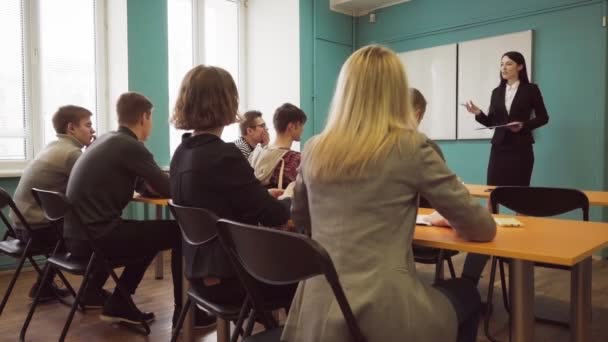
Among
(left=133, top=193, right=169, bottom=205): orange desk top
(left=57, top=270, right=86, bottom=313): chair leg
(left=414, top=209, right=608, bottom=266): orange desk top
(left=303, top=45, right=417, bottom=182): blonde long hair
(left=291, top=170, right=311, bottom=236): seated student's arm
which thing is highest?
(left=303, top=45, right=417, bottom=182): blonde long hair

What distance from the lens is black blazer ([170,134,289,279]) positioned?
65.3 inches

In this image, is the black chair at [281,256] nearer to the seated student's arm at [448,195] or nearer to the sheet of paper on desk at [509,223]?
the seated student's arm at [448,195]

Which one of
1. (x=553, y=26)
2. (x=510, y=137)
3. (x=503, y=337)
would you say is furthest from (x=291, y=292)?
(x=553, y=26)

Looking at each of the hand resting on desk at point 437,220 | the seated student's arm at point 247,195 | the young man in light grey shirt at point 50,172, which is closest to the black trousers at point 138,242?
the young man in light grey shirt at point 50,172

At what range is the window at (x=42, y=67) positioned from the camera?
13.6 ft

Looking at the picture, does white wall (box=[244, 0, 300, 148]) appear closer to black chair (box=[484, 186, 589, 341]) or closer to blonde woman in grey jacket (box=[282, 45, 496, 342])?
black chair (box=[484, 186, 589, 341])

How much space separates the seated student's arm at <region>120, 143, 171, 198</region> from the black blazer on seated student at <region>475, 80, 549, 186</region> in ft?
8.01

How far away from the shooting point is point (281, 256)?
44.6 inches

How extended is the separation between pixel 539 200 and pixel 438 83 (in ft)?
10.3

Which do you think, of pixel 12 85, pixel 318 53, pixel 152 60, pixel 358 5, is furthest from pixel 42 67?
pixel 358 5

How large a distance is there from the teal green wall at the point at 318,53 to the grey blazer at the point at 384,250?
431 centimetres

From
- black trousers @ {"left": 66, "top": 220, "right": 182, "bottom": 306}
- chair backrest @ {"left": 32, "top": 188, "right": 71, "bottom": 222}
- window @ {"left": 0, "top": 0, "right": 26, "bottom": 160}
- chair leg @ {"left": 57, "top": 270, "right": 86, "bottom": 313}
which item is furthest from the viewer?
window @ {"left": 0, "top": 0, "right": 26, "bottom": 160}

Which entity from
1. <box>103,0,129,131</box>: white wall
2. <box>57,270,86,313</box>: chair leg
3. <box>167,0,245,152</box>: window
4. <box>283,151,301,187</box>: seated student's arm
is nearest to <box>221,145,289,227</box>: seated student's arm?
<box>283,151,301,187</box>: seated student's arm

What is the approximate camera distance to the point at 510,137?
3713mm
